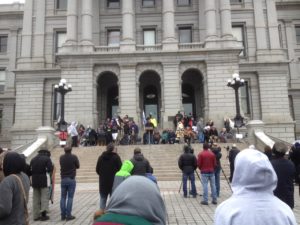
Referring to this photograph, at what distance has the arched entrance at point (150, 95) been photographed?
121 ft

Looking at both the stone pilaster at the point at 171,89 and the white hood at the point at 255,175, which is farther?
the stone pilaster at the point at 171,89

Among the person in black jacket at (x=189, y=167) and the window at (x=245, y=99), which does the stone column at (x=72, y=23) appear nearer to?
the window at (x=245, y=99)

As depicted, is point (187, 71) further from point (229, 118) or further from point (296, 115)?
point (296, 115)

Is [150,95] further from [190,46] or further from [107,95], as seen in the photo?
[190,46]

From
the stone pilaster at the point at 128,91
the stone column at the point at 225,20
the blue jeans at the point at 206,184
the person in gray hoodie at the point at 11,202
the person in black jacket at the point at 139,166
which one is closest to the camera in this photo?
the person in gray hoodie at the point at 11,202

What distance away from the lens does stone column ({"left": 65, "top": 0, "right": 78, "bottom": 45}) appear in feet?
115

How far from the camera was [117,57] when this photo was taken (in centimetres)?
3344

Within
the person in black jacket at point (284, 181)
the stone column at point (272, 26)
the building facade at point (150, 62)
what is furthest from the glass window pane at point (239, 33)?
the person in black jacket at point (284, 181)

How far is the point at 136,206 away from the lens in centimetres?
227

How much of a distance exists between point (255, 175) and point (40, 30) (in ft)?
130

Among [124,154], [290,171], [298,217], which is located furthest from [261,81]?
[290,171]

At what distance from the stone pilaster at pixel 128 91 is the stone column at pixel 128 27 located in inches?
76.0

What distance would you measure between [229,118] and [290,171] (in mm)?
24998

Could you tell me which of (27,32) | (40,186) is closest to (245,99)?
(27,32)
